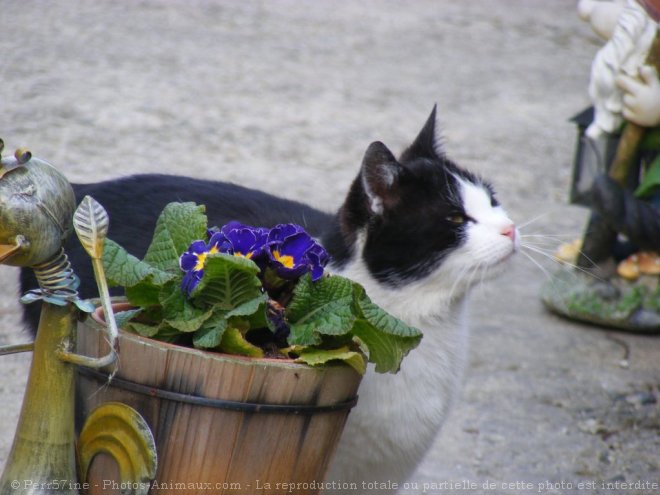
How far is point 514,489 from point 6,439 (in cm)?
124

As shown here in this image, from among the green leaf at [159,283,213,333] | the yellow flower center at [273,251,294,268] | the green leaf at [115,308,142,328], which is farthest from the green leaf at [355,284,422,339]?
the green leaf at [115,308,142,328]

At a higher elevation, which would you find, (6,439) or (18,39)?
(6,439)

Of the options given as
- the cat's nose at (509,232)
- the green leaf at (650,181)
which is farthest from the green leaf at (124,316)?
the green leaf at (650,181)

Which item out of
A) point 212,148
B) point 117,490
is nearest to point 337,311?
point 117,490

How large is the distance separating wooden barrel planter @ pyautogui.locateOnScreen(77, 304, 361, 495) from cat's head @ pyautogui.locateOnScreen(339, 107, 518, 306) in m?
0.31

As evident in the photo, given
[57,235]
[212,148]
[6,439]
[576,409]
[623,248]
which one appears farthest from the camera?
[212,148]

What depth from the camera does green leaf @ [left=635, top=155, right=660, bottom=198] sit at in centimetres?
290

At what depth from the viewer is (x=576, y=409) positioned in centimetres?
265

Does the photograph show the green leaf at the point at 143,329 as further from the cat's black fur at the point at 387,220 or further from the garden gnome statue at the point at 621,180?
the garden gnome statue at the point at 621,180

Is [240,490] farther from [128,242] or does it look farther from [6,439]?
[6,439]

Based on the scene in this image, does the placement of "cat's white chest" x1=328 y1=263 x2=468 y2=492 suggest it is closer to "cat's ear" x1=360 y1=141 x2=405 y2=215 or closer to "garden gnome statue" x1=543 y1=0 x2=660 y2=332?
"cat's ear" x1=360 y1=141 x2=405 y2=215

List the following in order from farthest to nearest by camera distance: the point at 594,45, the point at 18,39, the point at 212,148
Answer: the point at 594,45 → the point at 18,39 → the point at 212,148

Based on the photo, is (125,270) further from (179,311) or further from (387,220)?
(387,220)

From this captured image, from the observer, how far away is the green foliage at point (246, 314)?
1.29 m
